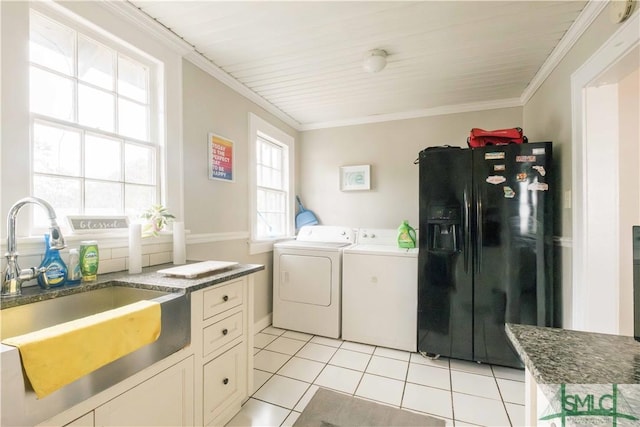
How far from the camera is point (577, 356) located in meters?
0.69

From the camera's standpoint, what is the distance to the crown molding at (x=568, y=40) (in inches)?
62.2

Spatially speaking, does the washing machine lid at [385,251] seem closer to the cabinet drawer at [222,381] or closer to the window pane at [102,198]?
the cabinet drawer at [222,381]

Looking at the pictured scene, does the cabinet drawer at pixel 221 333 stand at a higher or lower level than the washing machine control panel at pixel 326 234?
lower

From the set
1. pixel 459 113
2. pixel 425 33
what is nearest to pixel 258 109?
pixel 425 33

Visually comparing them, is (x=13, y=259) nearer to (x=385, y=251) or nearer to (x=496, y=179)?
(x=385, y=251)

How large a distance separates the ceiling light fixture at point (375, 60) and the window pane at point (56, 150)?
1.95 m

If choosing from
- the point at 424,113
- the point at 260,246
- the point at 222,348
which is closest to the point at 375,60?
the point at 424,113

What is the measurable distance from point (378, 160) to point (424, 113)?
747mm

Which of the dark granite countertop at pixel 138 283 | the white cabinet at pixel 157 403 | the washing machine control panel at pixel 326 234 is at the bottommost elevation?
the white cabinet at pixel 157 403

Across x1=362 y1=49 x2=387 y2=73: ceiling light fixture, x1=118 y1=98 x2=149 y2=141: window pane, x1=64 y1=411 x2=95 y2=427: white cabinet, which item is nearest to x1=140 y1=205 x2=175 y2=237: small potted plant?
x1=118 y1=98 x2=149 y2=141: window pane

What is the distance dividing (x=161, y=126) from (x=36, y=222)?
911 millimetres

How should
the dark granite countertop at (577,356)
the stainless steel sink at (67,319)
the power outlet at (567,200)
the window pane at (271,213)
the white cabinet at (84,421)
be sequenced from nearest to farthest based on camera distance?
the dark granite countertop at (577,356), the stainless steel sink at (67,319), the white cabinet at (84,421), the power outlet at (567,200), the window pane at (271,213)

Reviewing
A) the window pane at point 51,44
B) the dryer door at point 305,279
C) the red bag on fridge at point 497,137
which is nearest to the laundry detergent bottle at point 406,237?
the dryer door at point 305,279

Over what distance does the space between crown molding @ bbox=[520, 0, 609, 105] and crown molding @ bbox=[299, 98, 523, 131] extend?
1.05ft
